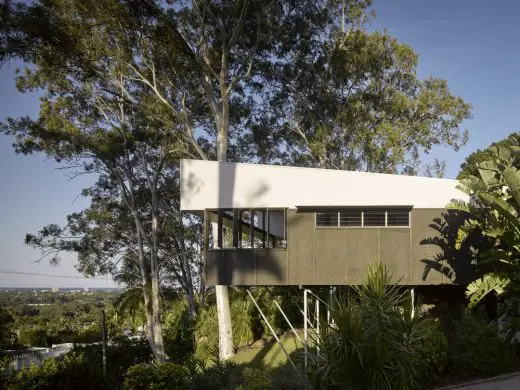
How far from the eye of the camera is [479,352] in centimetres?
1065

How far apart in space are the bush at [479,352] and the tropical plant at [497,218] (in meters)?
0.69

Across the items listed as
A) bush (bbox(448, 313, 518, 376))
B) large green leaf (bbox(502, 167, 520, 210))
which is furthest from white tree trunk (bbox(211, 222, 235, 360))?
large green leaf (bbox(502, 167, 520, 210))

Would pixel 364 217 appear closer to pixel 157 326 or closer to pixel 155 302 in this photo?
pixel 157 326

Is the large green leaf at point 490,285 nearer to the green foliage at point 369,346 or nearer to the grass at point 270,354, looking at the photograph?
the green foliage at point 369,346

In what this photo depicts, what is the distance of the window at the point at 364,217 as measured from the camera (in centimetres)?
1346

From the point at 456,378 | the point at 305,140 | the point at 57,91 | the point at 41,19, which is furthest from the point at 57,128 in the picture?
the point at 456,378

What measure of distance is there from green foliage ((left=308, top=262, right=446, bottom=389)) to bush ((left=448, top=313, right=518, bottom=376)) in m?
3.84

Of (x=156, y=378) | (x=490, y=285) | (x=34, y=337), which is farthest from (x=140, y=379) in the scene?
(x=34, y=337)

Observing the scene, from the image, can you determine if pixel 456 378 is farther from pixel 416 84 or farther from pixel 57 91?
pixel 57 91

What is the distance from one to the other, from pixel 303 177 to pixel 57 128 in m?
13.8

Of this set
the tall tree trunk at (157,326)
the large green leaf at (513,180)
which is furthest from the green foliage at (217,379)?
the tall tree trunk at (157,326)

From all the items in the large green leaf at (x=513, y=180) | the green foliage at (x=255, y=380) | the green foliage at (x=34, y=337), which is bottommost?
the green foliage at (x=34, y=337)

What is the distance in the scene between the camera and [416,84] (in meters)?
25.3

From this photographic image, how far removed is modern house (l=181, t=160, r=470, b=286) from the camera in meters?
13.2
